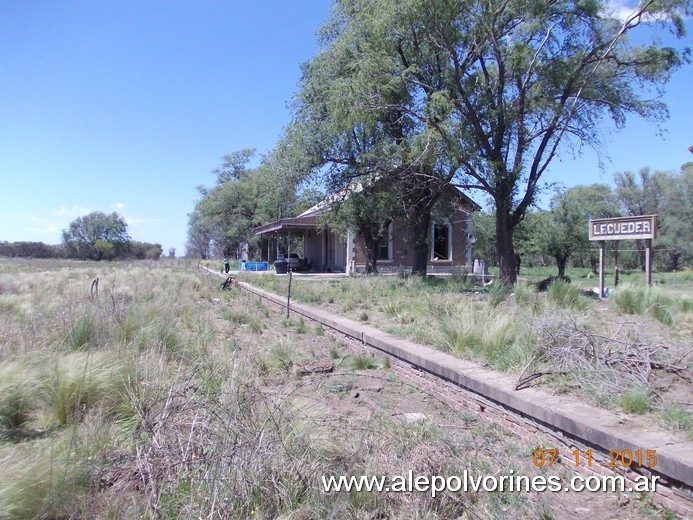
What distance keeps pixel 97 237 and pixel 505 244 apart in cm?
7757

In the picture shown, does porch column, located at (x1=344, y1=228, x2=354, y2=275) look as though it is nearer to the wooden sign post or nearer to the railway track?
the wooden sign post

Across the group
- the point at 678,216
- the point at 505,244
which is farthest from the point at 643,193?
the point at 505,244

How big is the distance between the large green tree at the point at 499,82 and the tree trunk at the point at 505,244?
0.03 m

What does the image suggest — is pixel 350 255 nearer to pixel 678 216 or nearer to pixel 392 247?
pixel 392 247

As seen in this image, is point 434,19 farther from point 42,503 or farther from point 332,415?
point 42,503

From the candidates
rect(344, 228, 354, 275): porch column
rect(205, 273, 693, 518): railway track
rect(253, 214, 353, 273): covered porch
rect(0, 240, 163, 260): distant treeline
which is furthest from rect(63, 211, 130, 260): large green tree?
rect(205, 273, 693, 518): railway track

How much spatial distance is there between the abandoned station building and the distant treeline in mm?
41772

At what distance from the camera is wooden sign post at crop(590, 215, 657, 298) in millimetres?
12773

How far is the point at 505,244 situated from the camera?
1593 centimetres

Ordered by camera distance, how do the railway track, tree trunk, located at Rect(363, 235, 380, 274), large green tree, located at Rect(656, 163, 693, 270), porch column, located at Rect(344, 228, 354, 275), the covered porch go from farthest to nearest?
1. large green tree, located at Rect(656, 163, 693, 270)
2. the covered porch
3. porch column, located at Rect(344, 228, 354, 275)
4. tree trunk, located at Rect(363, 235, 380, 274)
5. the railway track

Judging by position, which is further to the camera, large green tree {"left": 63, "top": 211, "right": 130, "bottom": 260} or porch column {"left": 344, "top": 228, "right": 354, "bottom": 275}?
large green tree {"left": 63, "top": 211, "right": 130, "bottom": 260}

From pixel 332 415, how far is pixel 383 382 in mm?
1661

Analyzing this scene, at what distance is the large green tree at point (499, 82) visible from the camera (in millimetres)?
14672

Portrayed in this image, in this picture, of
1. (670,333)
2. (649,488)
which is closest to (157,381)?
(649,488)
